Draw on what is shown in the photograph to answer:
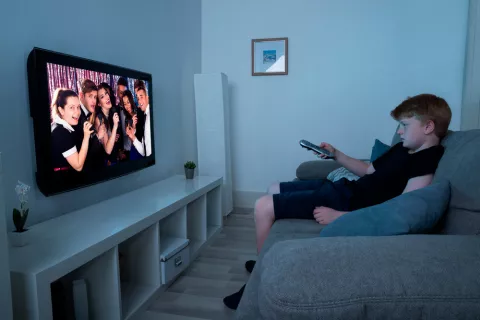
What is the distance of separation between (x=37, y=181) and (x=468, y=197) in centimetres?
164

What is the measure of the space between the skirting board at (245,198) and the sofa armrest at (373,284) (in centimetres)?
284

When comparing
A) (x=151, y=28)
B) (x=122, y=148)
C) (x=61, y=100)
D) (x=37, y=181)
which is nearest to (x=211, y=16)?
(x=151, y=28)

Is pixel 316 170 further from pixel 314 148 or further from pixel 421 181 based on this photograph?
pixel 421 181

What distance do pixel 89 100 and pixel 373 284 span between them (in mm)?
1583

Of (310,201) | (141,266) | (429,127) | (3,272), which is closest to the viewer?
(3,272)

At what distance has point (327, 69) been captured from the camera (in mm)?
3301

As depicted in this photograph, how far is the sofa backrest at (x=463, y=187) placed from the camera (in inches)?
40.3

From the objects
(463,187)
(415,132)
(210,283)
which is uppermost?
(415,132)

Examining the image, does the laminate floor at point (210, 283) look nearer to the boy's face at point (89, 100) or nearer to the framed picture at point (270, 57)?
the boy's face at point (89, 100)

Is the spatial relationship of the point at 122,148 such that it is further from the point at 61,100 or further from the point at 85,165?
the point at 61,100

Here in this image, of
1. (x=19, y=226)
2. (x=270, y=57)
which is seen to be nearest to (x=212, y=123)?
(x=270, y=57)

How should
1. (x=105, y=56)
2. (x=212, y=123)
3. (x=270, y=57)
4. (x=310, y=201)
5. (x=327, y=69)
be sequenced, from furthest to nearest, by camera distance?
1. (x=270, y=57)
2. (x=327, y=69)
3. (x=212, y=123)
4. (x=105, y=56)
5. (x=310, y=201)

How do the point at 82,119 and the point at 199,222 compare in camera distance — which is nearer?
the point at 82,119

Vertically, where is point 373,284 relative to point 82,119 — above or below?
below
